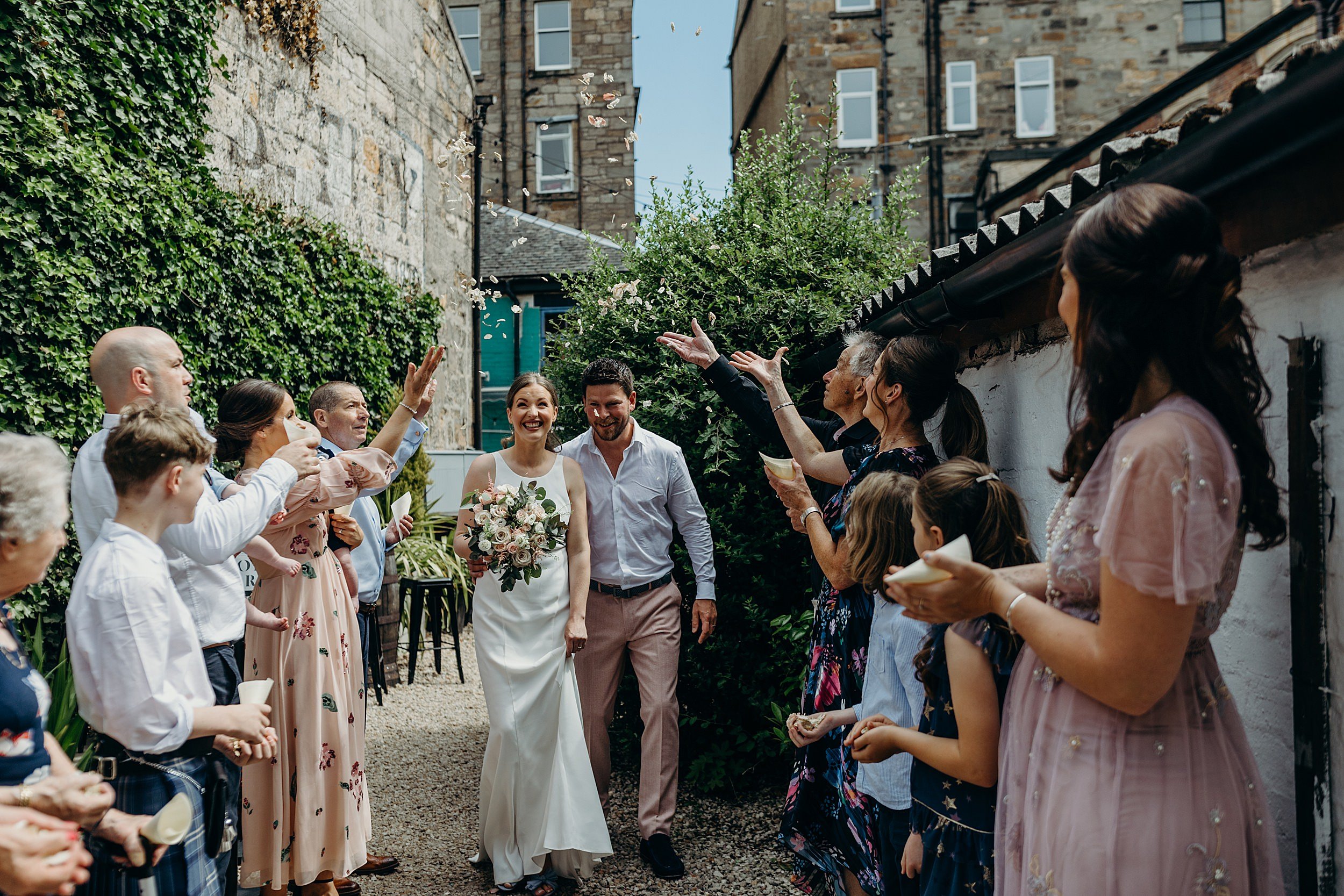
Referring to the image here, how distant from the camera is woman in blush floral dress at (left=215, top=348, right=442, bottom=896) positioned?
134 inches

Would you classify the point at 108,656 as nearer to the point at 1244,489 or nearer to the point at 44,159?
the point at 1244,489

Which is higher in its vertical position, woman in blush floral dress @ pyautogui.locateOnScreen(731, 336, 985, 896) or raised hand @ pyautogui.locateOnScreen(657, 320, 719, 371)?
raised hand @ pyautogui.locateOnScreen(657, 320, 719, 371)

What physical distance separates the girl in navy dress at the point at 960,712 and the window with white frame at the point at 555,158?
65.6 ft

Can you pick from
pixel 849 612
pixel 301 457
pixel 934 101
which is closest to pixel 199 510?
pixel 301 457

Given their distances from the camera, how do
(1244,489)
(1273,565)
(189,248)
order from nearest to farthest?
(1244,489) < (1273,565) < (189,248)

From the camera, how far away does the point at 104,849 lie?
194cm

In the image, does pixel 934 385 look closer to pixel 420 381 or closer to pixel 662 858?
pixel 420 381

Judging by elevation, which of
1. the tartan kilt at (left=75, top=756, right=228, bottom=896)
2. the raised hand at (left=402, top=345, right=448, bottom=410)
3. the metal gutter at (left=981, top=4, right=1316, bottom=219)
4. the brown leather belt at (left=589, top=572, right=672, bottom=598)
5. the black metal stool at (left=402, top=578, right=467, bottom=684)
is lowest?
the black metal stool at (left=402, top=578, right=467, bottom=684)

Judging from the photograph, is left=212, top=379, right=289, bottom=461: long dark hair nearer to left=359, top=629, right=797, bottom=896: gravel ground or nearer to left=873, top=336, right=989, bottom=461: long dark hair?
left=359, top=629, right=797, bottom=896: gravel ground

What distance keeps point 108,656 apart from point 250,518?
626 millimetres

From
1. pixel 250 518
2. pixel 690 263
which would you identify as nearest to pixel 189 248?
pixel 690 263

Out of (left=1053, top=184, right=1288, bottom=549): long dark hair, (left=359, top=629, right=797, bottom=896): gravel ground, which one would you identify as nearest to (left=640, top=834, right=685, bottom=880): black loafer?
(left=359, top=629, right=797, bottom=896): gravel ground

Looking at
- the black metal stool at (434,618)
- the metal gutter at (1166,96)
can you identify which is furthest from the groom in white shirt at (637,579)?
the metal gutter at (1166,96)

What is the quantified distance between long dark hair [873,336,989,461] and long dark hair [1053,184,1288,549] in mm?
1297
